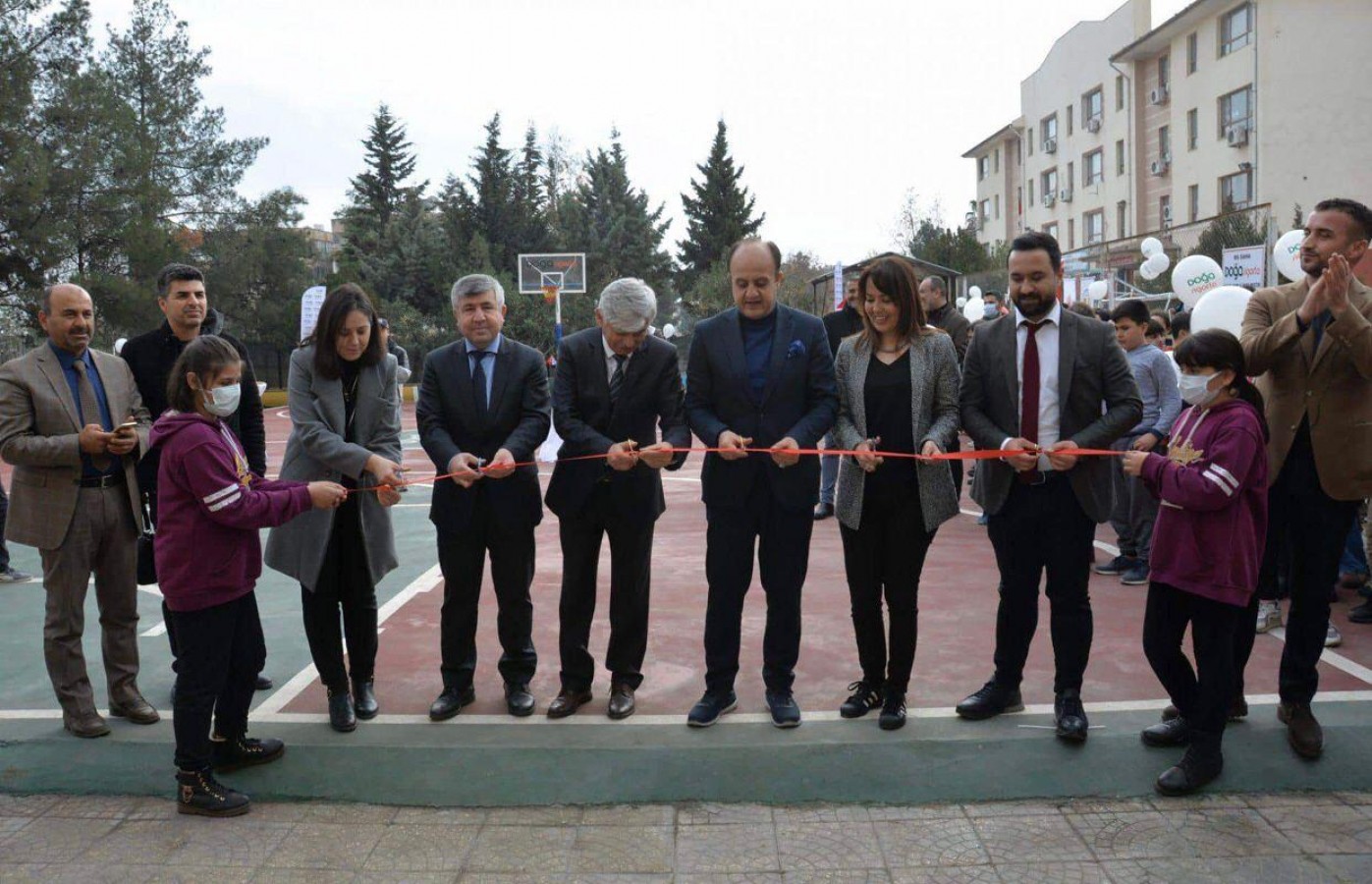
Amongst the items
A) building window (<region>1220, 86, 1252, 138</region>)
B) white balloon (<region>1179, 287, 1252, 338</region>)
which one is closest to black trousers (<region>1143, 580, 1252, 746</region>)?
white balloon (<region>1179, 287, 1252, 338</region>)

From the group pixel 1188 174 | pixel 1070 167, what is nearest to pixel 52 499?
pixel 1188 174

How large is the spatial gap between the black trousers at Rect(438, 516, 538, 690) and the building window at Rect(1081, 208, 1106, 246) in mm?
43284

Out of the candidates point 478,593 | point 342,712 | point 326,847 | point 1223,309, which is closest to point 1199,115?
point 1223,309

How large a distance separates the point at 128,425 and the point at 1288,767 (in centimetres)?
502

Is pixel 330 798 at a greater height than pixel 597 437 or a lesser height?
lesser

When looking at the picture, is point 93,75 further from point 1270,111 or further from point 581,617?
point 1270,111

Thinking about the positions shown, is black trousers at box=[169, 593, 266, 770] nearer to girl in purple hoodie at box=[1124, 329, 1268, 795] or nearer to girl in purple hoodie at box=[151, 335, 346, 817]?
girl in purple hoodie at box=[151, 335, 346, 817]

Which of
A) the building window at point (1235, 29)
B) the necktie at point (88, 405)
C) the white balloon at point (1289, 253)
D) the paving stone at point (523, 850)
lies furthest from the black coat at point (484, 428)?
the building window at point (1235, 29)

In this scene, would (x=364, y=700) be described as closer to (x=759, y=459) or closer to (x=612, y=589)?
(x=612, y=589)

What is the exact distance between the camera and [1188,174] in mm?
37000

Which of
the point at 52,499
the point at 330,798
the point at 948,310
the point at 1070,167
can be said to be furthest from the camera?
the point at 1070,167

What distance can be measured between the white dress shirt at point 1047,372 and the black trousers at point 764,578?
3.53ft

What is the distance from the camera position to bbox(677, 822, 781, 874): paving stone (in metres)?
3.40

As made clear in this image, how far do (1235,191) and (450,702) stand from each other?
36615 mm
